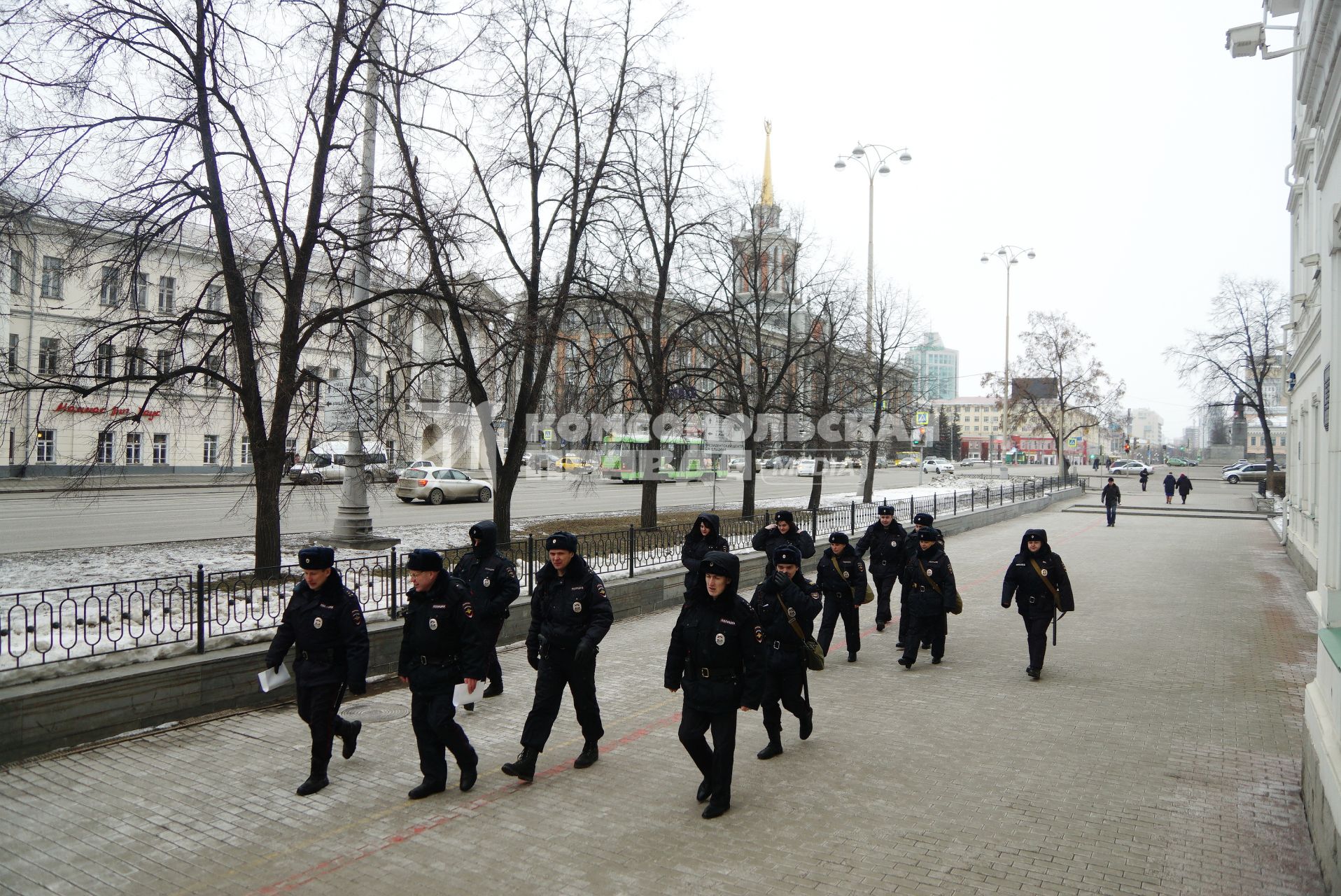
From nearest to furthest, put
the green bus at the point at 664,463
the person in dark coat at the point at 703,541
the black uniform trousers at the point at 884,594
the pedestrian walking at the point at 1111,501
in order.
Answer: the person in dark coat at the point at 703,541, the black uniform trousers at the point at 884,594, the pedestrian walking at the point at 1111,501, the green bus at the point at 664,463

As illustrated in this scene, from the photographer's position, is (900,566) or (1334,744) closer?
(1334,744)

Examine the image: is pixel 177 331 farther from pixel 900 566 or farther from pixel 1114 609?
pixel 1114 609

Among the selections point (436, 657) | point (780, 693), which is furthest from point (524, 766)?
point (780, 693)

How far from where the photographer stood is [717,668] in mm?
5332

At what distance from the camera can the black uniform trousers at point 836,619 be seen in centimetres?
953

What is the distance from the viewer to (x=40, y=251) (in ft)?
34.7

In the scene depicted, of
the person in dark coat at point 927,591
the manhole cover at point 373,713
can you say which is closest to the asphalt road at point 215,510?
the manhole cover at point 373,713

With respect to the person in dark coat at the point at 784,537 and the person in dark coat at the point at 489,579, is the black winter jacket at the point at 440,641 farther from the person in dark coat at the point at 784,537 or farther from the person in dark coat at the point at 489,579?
the person in dark coat at the point at 784,537

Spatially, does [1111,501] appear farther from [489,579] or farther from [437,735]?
[437,735]

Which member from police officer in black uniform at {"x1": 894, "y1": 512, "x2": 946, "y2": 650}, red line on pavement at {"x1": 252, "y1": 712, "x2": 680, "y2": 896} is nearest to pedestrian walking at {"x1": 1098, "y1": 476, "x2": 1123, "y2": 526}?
police officer in black uniform at {"x1": 894, "y1": 512, "x2": 946, "y2": 650}

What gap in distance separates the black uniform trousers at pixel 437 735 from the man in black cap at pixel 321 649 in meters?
0.43

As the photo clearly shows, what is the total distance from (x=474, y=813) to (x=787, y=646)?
99.2 inches

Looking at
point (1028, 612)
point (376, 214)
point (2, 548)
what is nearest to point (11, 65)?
point (376, 214)

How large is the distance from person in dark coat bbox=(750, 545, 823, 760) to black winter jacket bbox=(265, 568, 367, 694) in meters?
2.80
